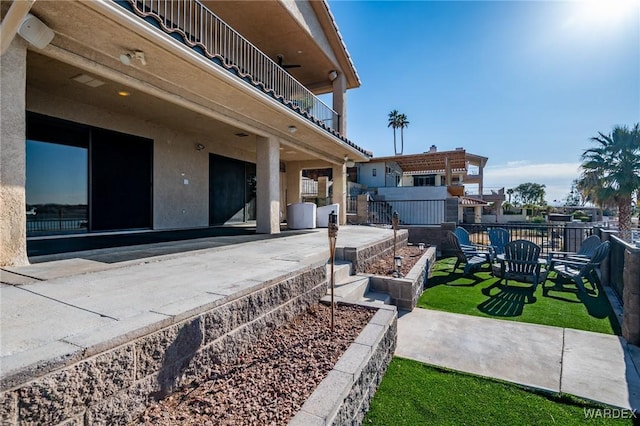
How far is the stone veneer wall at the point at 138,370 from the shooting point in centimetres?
142

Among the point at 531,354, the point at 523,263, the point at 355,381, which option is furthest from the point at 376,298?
the point at 523,263

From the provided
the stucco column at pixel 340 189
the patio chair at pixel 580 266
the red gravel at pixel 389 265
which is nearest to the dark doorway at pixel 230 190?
the stucco column at pixel 340 189

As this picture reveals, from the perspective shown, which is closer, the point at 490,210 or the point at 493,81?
the point at 493,81

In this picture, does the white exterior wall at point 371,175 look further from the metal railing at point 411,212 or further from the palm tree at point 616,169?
the palm tree at point 616,169

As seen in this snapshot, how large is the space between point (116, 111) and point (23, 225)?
4.92 meters

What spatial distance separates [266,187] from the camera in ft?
27.8

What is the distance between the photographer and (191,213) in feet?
32.2

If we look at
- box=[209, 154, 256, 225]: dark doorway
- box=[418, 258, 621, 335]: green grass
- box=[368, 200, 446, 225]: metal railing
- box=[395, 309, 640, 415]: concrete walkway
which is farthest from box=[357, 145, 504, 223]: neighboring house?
box=[395, 309, 640, 415]: concrete walkway

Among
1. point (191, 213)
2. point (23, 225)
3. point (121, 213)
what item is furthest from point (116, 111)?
point (23, 225)

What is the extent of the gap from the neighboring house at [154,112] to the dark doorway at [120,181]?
0.03 metres

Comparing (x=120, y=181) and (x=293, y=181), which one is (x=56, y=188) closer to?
(x=120, y=181)

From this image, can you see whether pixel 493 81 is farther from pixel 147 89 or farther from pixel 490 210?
pixel 490 210

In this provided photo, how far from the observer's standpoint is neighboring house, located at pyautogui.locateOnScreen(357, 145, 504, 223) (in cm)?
2095

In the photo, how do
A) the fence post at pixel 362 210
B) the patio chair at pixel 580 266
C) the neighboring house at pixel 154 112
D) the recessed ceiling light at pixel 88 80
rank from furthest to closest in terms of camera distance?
the fence post at pixel 362 210
the patio chair at pixel 580 266
the recessed ceiling light at pixel 88 80
the neighboring house at pixel 154 112
